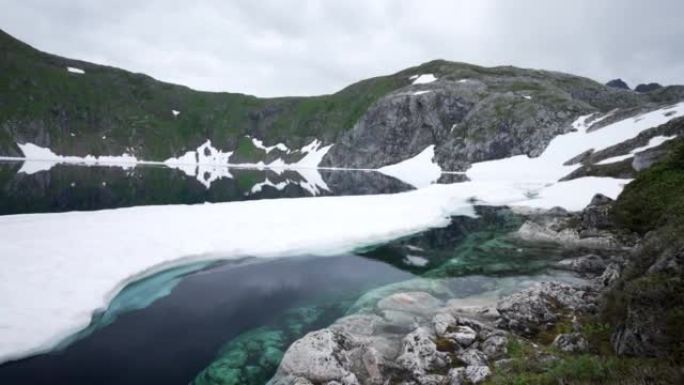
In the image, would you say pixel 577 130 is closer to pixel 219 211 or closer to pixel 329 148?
pixel 219 211

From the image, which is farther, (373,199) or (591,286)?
(373,199)

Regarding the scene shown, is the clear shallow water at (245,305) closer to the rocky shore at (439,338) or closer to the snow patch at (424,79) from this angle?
the rocky shore at (439,338)

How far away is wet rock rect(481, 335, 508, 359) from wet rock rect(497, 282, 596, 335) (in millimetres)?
1769

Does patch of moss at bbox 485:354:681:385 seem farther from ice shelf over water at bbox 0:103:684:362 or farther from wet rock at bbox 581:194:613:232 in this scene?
wet rock at bbox 581:194:613:232

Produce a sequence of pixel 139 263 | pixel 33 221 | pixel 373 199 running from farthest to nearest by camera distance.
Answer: pixel 373 199 < pixel 33 221 < pixel 139 263

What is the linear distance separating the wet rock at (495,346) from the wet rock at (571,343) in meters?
1.51

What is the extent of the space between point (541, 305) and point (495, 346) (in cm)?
424

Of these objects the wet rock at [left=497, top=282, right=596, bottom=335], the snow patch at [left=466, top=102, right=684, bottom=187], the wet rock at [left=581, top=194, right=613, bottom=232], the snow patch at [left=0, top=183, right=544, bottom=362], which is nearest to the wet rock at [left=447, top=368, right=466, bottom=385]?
the wet rock at [left=497, top=282, right=596, bottom=335]

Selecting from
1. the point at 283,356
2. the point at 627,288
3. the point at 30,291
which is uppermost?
the point at 627,288

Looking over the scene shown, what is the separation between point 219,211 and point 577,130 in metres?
93.0

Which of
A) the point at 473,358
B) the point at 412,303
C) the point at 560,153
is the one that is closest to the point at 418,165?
the point at 560,153

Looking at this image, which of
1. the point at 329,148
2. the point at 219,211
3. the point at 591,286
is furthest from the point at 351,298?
the point at 329,148

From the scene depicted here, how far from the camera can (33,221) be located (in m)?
28.3

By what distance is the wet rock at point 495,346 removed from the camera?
12539 mm
